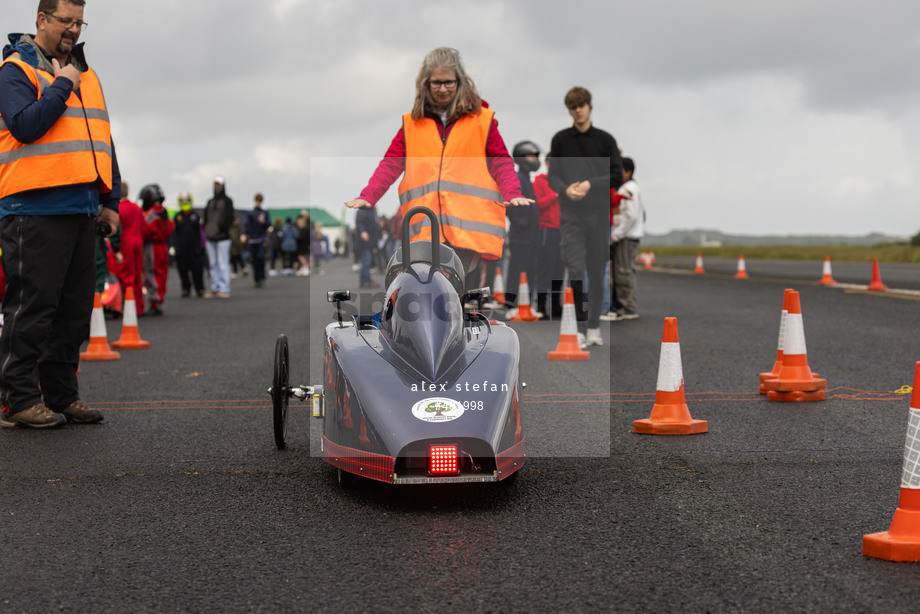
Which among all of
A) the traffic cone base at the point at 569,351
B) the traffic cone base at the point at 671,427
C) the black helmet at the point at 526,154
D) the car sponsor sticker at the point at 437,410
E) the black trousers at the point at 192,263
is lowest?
the traffic cone base at the point at 671,427

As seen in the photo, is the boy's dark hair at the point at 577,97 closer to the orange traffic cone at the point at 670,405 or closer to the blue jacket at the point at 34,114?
the orange traffic cone at the point at 670,405

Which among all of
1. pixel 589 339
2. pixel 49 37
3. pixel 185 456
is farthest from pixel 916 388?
pixel 589 339

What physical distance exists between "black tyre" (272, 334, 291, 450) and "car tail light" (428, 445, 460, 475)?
142 centimetres

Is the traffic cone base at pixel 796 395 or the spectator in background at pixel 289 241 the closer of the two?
the traffic cone base at pixel 796 395

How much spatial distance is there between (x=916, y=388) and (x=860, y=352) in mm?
6810

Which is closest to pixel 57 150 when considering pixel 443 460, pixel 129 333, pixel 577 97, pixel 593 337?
pixel 443 460

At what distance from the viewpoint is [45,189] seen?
641cm

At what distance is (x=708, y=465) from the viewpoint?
5.34m

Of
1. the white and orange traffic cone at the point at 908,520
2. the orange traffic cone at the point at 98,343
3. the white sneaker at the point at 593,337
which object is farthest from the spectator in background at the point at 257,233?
the white and orange traffic cone at the point at 908,520

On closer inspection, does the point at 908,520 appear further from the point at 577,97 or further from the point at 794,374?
the point at 577,97

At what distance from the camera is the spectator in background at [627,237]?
1446 centimetres

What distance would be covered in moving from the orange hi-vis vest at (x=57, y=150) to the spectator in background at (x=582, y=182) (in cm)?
440

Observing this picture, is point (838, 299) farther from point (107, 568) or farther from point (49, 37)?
point (107, 568)

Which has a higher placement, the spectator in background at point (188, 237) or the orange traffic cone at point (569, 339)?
the spectator in background at point (188, 237)
